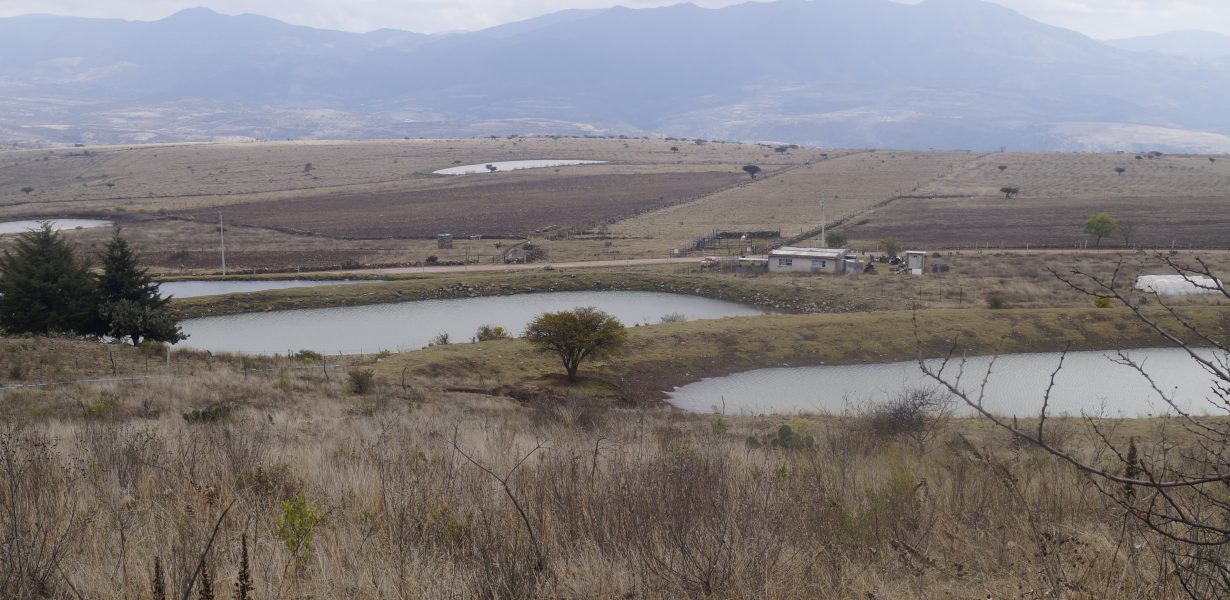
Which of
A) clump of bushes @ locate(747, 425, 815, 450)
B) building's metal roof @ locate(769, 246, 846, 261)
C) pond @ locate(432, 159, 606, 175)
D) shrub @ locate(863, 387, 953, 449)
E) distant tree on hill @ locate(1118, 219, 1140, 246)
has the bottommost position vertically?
shrub @ locate(863, 387, 953, 449)

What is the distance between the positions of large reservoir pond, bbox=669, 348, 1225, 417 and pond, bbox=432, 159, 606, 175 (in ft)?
310

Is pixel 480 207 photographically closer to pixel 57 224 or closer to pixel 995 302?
pixel 57 224

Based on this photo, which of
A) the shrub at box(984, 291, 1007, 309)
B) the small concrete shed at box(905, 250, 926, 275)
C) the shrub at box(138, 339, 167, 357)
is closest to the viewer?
the shrub at box(138, 339, 167, 357)

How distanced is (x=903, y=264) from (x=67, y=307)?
1538 inches

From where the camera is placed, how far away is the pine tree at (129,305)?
27844 mm

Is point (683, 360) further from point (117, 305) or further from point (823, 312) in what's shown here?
point (117, 305)

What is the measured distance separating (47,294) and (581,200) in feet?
217

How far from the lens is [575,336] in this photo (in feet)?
89.6

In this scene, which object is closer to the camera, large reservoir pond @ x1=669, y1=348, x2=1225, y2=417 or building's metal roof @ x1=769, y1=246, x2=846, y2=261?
large reservoir pond @ x1=669, y1=348, x2=1225, y2=417

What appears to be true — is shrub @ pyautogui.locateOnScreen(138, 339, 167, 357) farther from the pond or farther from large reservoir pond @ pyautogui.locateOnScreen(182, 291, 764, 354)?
Result: the pond

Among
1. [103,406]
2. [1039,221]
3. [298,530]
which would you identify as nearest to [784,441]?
[298,530]

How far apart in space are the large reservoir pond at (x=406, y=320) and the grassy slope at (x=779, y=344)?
5.78 meters

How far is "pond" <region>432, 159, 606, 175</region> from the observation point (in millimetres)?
121844

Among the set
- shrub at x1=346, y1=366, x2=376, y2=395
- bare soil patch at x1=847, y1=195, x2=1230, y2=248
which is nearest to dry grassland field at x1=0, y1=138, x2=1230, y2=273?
bare soil patch at x1=847, y1=195, x2=1230, y2=248
